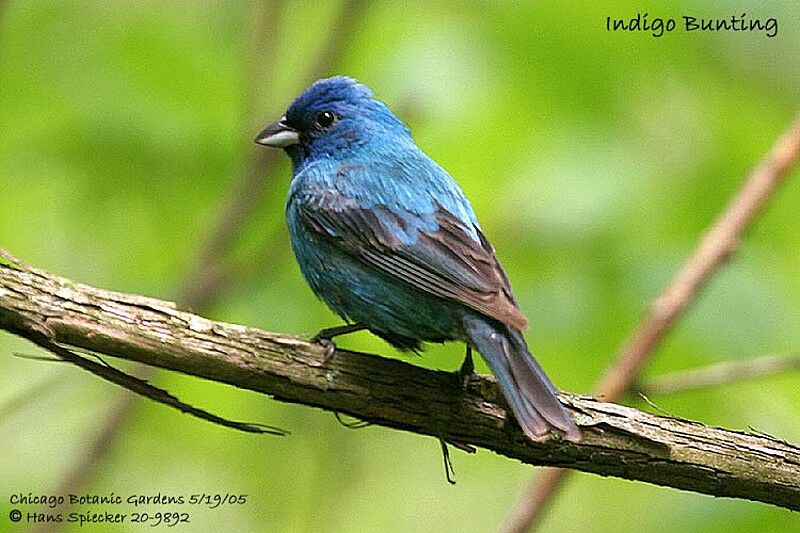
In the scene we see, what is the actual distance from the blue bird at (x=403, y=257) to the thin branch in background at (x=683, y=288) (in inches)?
28.6

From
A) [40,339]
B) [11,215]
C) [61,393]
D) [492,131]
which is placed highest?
[492,131]

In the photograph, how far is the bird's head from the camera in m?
5.57

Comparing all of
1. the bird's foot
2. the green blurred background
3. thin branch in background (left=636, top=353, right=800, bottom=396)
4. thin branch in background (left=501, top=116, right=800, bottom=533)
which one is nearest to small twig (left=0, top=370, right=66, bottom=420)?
the green blurred background

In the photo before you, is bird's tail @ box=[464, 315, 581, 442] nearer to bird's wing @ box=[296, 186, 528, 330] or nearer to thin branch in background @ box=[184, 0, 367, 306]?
bird's wing @ box=[296, 186, 528, 330]

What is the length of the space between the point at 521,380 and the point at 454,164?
1.74 meters

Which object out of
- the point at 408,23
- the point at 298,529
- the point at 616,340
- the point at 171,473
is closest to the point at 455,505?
the point at 298,529

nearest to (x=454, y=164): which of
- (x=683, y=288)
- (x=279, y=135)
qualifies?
(x=279, y=135)

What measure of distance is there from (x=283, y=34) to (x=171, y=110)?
742mm

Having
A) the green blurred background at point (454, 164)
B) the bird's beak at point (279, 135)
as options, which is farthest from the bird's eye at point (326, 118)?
the green blurred background at point (454, 164)

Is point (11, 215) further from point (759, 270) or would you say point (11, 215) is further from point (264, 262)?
point (759, 270)

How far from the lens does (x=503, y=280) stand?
14.8 feet

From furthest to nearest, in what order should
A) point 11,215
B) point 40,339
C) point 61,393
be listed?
point 61,393 < point 11,215 < point 40,339

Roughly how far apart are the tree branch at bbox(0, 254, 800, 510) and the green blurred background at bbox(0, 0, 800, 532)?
3.84ft

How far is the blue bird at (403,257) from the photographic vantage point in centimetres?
419
